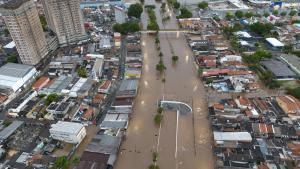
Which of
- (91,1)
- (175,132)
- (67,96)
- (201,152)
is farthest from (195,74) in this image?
(91,1)

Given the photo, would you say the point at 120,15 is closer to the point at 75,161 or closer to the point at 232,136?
the point at 75,161

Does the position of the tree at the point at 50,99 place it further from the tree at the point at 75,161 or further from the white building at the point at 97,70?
the tree at the point at 75,161

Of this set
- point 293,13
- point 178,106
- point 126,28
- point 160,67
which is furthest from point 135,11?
point 293,13

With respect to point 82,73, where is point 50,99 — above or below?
below

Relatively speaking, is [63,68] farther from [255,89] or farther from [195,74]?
[255,89]

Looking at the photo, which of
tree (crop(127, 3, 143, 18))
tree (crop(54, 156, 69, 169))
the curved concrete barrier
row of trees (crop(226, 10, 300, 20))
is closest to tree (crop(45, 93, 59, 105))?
tree (crop(54, 156, 69, 169))

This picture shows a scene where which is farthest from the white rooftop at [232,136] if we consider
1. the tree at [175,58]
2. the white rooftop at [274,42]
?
the white rooftop at [274,42]
